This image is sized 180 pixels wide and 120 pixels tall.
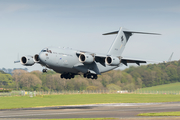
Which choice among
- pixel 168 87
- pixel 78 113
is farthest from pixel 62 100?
pixel 168 87

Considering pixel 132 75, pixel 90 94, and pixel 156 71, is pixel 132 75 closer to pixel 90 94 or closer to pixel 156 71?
pixel 156 71

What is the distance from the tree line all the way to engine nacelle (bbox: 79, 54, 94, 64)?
4181cm

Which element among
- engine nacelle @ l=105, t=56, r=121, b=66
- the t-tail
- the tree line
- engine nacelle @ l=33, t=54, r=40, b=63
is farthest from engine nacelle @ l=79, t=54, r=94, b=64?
the tree line

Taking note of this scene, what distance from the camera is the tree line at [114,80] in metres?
75.2

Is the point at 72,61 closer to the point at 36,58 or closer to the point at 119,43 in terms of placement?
the point at 36,58

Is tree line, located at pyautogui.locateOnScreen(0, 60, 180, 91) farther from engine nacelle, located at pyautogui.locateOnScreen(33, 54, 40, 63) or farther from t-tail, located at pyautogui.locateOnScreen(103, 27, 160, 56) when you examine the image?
engine nacelle, located at pyautogui.locateOnScreen(33, 54, 40, 63)

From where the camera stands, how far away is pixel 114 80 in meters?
78.4

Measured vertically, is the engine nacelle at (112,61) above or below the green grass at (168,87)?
above

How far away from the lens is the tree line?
7519 cm

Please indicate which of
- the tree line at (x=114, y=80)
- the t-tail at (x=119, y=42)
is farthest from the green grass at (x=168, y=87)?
the t-tail at (x=119, y=42)

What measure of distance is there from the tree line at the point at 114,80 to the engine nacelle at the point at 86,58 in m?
41.8

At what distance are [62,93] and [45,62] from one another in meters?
49.1

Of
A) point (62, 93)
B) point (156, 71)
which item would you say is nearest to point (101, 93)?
point (62, 93)

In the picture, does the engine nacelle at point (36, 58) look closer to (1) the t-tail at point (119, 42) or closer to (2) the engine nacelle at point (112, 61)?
(2) the engine nacelle at point (112, 61)
